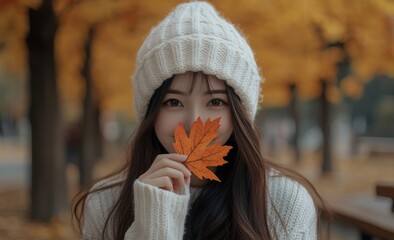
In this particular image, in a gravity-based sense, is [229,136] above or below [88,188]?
above

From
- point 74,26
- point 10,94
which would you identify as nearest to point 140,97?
point 74,26

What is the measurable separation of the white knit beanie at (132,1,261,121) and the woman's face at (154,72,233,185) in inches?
1.4

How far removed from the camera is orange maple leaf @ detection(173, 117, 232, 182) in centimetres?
183

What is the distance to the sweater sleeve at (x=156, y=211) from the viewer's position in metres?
1.85

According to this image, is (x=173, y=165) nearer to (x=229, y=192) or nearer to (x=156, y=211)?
(x=156, y=211)

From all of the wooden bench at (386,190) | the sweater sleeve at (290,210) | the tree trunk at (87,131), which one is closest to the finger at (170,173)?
the sweater sleeve at (290,210)

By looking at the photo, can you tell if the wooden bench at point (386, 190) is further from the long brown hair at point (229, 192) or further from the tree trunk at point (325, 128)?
the tree trunk at point (325, 128)

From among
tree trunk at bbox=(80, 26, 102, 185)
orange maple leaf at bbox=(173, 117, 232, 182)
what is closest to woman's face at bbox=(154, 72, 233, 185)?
orange maple leaf at bbox=(173, 117, 232, 182)

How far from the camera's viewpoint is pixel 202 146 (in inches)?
72.6

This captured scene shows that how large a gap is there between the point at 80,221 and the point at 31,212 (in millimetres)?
5277

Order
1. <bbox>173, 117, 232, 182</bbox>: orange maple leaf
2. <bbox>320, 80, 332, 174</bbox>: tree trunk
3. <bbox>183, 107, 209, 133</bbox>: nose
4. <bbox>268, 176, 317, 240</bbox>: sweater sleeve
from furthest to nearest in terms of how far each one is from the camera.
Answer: <bbox>320, 80, 332, 174</bbox>: tree trunk < <bbox>268, 176, 317, 240</bbox>: sweater sleeve < <bbox>183, 107, 209, 133</bbox>: nose < <bbox>173, 117, 232, 182</bbox>: orange maple leaf

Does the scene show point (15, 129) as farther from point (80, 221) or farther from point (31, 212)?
point (80, 221)

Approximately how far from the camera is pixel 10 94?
42594 millimetres

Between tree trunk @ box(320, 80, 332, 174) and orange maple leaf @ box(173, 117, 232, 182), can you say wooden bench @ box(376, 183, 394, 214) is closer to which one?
orange maple leaf @ box(173, 117, 232, 182)
